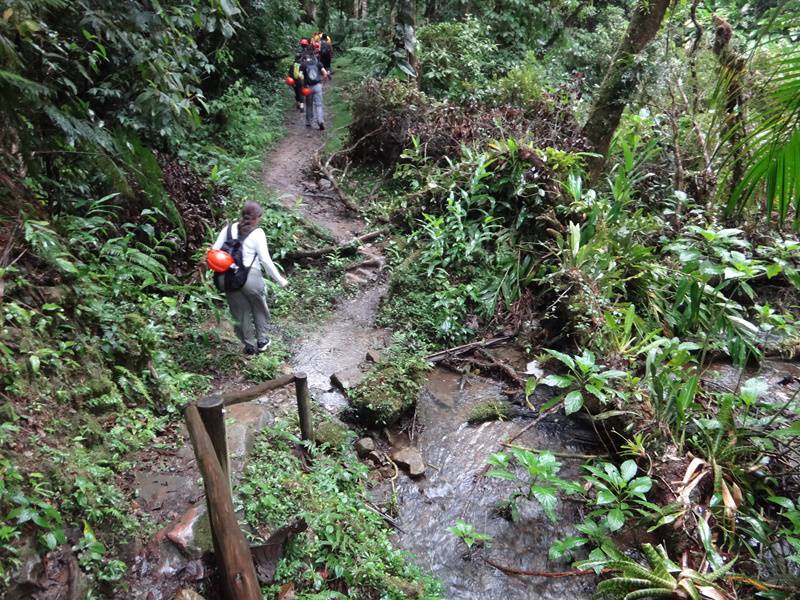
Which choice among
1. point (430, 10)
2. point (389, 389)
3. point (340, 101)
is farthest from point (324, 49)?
point (389, 389)

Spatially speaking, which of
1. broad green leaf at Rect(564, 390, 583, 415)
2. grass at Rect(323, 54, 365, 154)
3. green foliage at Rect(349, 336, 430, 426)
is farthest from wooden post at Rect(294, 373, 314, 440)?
grass at Rect(323, 54, 365, 154)

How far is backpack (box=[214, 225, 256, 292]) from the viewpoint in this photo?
530 centimetres

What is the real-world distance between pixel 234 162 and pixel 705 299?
317 inches

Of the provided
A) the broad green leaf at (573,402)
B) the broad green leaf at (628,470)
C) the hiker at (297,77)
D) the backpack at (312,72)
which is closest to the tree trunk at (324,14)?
the hiker at (297,77)

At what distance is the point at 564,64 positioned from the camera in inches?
568

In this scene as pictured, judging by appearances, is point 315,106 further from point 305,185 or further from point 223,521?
point 223,521

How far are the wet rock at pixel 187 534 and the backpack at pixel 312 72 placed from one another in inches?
418

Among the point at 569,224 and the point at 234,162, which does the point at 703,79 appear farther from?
the point at 234,162

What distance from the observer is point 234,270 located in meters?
5.34

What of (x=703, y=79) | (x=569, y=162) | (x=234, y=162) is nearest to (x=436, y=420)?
(x=569, y=162)

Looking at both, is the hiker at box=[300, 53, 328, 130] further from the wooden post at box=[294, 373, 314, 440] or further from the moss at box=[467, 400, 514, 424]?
the wooden post at box=[294, 373, 314, 440]

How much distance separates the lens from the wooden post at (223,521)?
111 inches

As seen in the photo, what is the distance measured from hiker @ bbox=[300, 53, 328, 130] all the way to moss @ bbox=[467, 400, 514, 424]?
30.2ft

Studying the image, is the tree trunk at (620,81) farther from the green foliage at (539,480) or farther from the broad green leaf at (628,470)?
the green foliage at (539,480)
